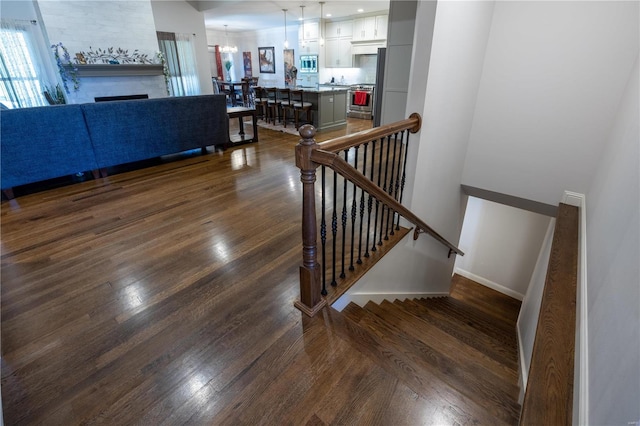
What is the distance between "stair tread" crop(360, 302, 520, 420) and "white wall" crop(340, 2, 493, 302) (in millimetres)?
294

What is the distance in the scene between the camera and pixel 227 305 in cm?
180

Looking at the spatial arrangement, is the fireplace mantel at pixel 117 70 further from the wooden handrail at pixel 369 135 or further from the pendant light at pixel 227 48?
the wooden handrail at pixel 369 135

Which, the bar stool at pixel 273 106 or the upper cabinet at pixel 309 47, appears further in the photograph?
the upper cabinet at pixel 309 47

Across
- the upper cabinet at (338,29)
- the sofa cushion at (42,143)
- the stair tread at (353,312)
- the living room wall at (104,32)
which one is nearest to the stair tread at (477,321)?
the stair tread at (353,312)

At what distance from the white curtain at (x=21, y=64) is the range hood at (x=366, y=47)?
276 inches

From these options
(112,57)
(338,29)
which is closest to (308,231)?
(112,57)

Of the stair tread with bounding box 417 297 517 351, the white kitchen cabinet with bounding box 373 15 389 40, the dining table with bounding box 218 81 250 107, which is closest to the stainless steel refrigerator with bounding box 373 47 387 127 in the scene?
the white kitchen cabinet with bounding box 373 15 389 40

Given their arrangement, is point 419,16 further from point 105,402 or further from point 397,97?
point 397,97

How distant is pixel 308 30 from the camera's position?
9.35 metres

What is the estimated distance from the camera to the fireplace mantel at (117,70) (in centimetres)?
568

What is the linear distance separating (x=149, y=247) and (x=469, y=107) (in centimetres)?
303

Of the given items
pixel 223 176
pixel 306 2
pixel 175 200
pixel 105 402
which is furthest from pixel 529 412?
pixel 306 2

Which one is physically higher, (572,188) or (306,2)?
(306,2)

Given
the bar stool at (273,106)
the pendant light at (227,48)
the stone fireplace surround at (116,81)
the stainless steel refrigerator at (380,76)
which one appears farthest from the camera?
the pendant light at (227,48)
